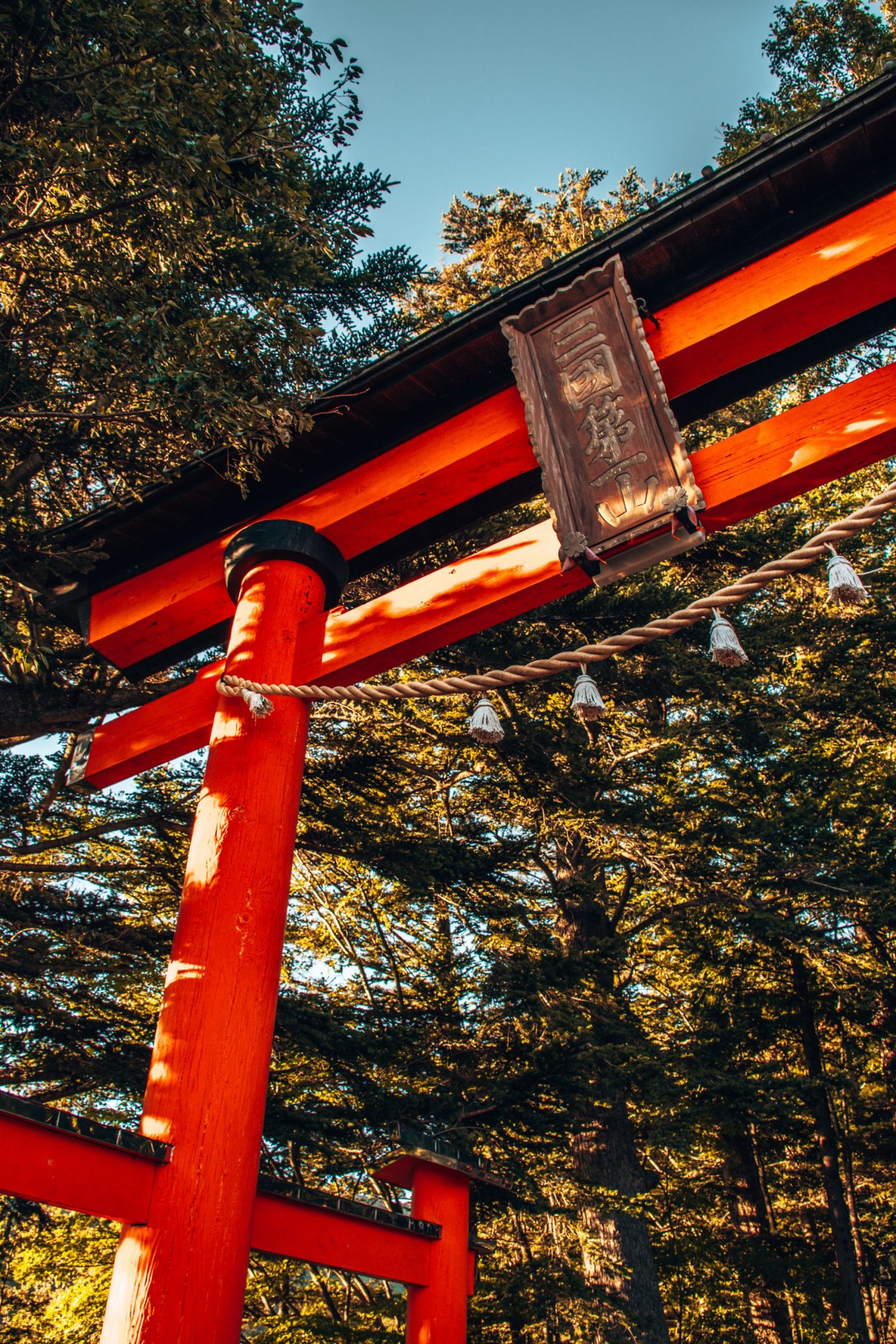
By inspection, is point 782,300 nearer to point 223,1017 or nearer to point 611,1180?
point 223,1017

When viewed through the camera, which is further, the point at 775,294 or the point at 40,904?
the point at 40,904

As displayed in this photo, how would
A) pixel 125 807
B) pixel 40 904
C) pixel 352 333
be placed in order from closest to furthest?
pixel 40 904 → pixel 125 807 → pixel 352 333

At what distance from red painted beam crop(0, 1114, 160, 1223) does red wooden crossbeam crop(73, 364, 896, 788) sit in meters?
1.80

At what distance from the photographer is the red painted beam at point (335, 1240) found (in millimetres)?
2746

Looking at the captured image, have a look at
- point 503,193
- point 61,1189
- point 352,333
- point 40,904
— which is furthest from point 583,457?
point 503,193

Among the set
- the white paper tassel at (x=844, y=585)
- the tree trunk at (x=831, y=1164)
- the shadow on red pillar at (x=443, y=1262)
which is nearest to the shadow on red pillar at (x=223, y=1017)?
the shadow on red pillar at (x=443, y=1262)

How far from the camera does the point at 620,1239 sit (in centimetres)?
738

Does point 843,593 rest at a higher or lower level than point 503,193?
lower

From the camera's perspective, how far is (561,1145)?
6.65 m

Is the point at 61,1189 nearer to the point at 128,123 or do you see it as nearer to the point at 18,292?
the point at 128,123

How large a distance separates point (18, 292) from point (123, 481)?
115 cm

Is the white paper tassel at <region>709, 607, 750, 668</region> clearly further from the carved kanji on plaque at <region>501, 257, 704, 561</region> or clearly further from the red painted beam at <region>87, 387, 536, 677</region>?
the red painted beam at <region>87, 387, 536, 677</region>

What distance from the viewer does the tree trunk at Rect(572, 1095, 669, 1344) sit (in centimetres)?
668

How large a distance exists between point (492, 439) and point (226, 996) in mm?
2423
